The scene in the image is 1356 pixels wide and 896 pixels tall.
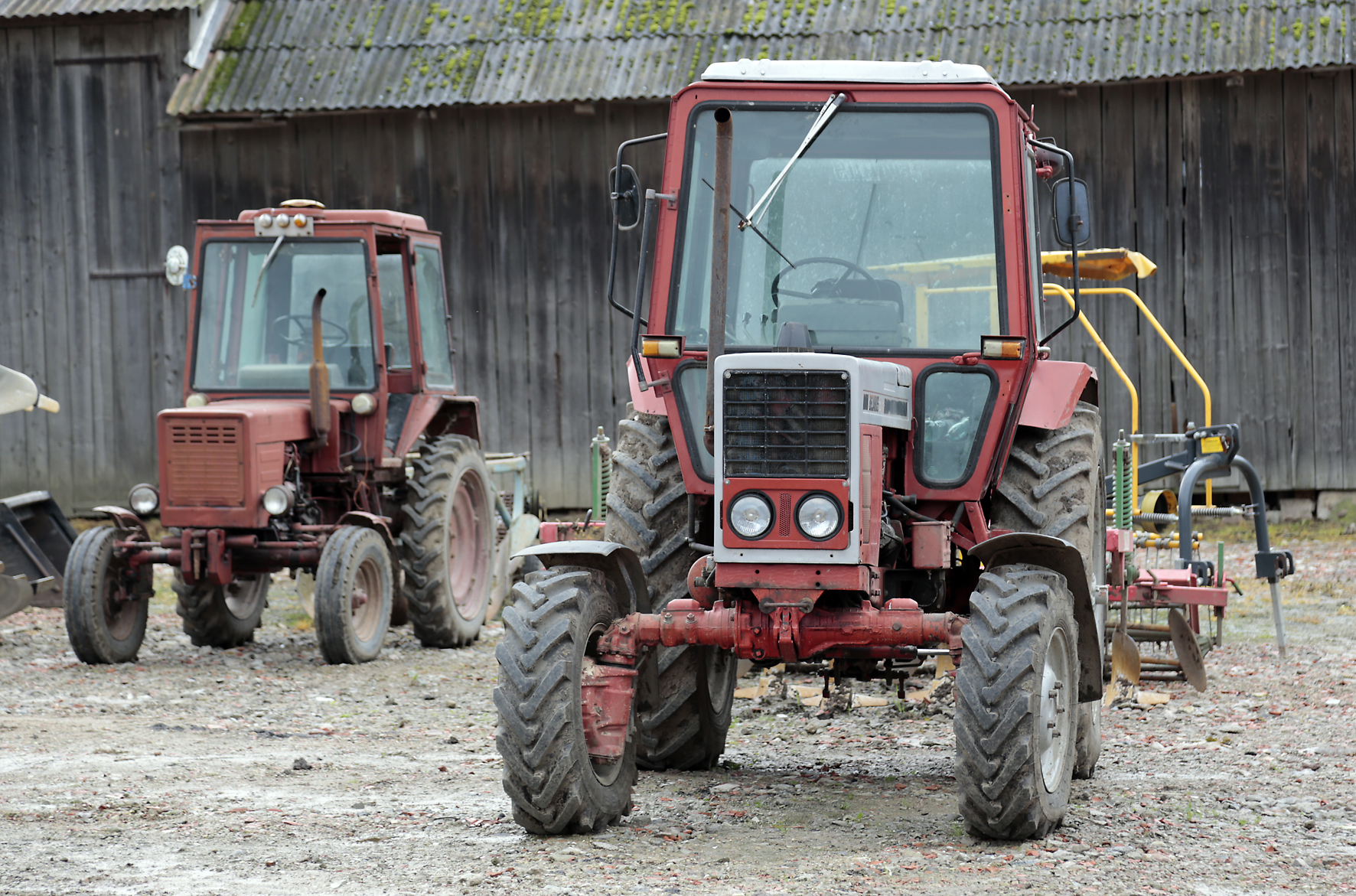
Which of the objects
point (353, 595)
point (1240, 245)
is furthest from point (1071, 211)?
point (1240, 245)

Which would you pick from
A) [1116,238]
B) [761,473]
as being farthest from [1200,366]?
[761,473]

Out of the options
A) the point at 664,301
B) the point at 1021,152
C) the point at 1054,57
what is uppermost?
the point at 1054,57

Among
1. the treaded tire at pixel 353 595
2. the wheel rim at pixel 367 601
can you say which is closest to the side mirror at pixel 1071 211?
the treaded tire at pixel 353 595

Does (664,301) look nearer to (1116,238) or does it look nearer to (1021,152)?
(1021,152)

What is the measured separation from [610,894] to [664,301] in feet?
7.31

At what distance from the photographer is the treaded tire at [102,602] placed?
8.82 m

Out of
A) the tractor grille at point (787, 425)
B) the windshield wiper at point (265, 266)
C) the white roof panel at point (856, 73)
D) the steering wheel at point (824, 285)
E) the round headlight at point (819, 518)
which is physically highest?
the white roof panel at point (856, 73)

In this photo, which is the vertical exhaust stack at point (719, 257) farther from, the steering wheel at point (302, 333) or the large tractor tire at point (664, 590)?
the steering wheel at point (302, 333)

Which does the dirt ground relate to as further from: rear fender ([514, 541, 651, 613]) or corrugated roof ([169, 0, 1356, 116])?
corrugated roof ([169, 0, 1356, 116])

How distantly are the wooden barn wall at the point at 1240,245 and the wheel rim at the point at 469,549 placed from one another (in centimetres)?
579

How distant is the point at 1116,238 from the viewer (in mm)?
14359

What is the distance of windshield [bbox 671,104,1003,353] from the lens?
5.65 meters

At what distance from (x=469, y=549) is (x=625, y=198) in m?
5.49

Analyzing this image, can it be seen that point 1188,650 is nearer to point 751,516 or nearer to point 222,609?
point 751,516
